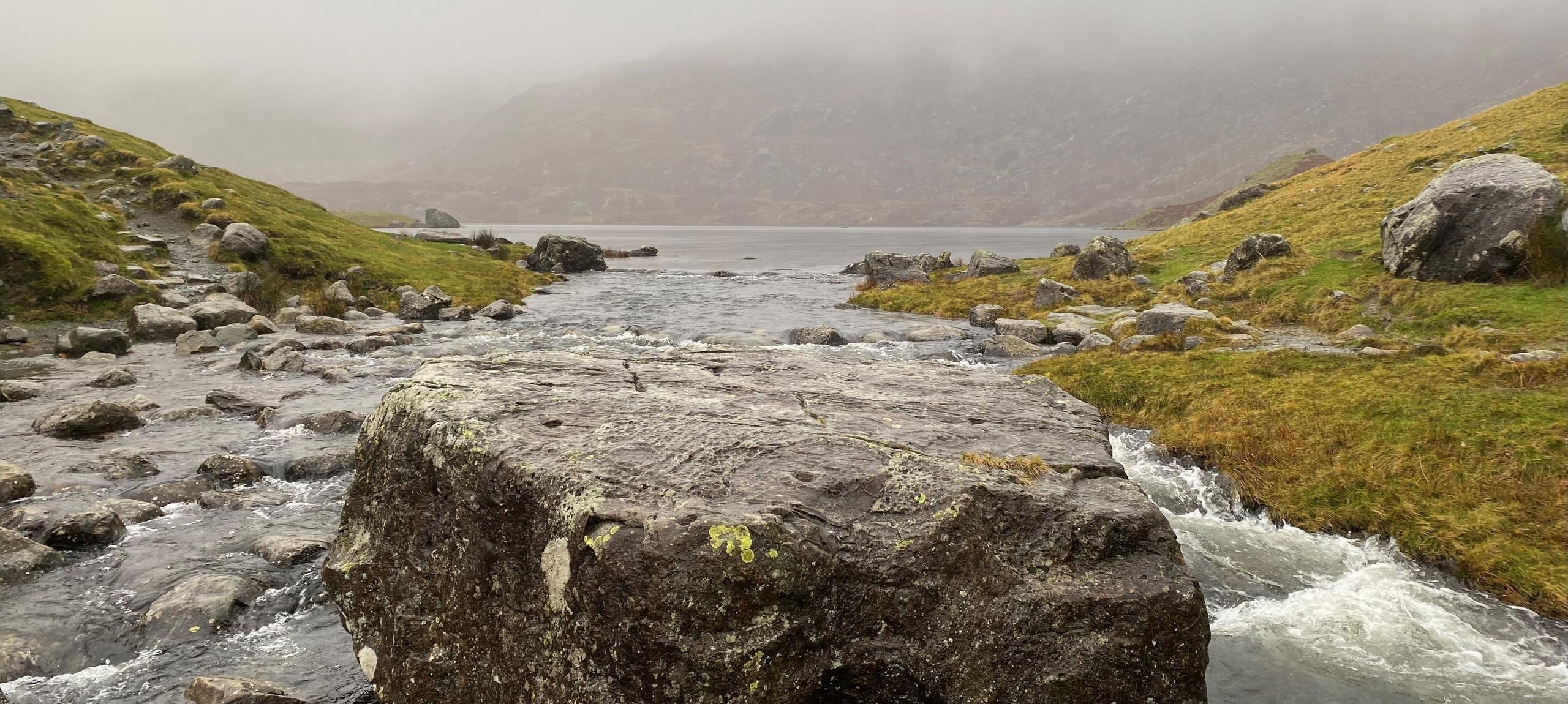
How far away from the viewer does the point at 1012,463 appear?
8.06m

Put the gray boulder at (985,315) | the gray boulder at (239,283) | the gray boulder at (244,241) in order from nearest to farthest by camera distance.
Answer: the gray boulder at (239,283), the gray boulder at (985,315), the gray boulder at (244,241)

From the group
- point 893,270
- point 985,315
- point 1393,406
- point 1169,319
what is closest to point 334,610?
point 1393,406

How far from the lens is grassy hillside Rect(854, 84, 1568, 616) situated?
11.7m

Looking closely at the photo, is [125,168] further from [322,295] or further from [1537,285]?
[1537,285]

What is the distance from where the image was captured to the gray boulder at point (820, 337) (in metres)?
34.4

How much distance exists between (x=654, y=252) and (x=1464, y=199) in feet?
390

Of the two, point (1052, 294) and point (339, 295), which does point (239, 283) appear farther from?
point (1052, 294)

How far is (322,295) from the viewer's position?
136 ft

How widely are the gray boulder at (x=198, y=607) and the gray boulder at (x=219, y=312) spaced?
1059 inches

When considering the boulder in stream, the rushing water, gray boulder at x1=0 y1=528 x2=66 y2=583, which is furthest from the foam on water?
the boulder in stream

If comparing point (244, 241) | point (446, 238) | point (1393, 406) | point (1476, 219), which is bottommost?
point (1393, 406)

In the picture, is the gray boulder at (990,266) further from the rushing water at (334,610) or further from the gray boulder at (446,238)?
the gray boulder at (446,238)

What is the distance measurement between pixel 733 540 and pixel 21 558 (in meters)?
12.2

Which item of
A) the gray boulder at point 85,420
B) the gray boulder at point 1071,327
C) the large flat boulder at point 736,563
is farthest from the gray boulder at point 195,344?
the gray boulder at point 1071,327
